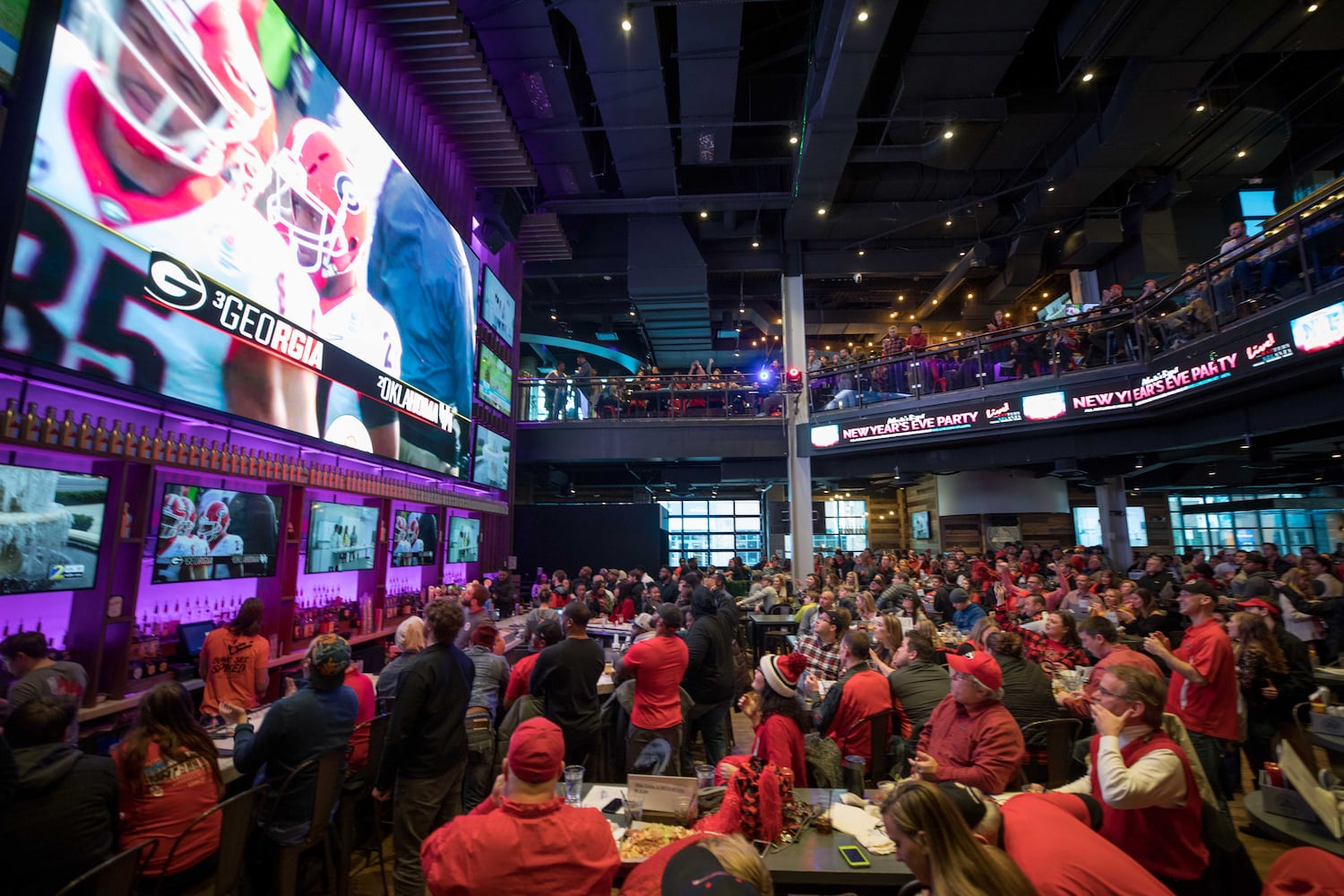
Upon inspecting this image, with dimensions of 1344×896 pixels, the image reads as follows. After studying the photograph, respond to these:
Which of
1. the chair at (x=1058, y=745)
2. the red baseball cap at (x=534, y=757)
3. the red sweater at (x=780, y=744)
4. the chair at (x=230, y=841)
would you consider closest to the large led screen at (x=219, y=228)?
the chair at (x=230, y=841)

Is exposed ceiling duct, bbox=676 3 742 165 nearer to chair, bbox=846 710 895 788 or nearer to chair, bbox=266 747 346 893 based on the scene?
chair, bbox=846 710 895 788

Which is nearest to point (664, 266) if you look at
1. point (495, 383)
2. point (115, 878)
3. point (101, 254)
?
point (495, 383)

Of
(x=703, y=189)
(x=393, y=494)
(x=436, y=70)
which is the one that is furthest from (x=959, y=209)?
(x=393, y=494)

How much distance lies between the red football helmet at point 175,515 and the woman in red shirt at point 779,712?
534 cm

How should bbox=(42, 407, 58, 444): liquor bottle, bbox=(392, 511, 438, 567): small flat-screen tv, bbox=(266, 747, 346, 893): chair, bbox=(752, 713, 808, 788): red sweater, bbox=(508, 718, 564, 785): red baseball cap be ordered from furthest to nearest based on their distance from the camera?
bbox=(392, 511, 438, 567): small flat-screen tv, bbox=(42, 407, 58, 444): liquor bottle, bbox=(266, 747, 346, 893): chair, bbox=(752, 713, 808, 788): red sweater, bbox=(508, 718, 564, 785): red baseball cap

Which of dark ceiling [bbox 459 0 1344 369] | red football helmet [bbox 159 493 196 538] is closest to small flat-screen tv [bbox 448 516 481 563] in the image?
red football helmet [bbox 159 493 196 538]

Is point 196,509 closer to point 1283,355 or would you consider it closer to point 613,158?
point 613,158

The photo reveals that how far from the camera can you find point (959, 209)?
44.8 feet

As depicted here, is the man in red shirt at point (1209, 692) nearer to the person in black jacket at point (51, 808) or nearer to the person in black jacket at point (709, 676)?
the person in black jacket at point (709, 676)

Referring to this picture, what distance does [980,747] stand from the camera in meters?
3.10

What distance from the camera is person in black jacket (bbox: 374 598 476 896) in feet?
10.8

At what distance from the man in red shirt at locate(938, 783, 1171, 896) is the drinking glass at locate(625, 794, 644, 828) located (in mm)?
1529

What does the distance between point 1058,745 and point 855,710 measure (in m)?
1.33

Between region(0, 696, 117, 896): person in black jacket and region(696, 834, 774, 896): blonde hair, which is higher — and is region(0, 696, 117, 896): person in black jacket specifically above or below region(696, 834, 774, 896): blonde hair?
below
